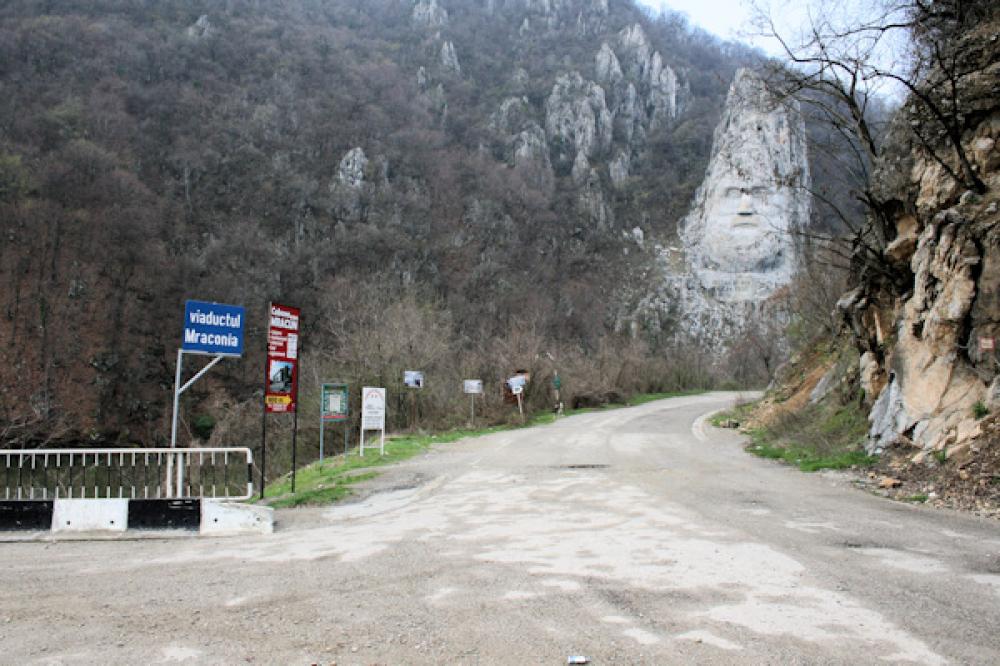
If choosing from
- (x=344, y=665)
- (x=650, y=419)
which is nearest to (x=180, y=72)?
(x=650, y=419)

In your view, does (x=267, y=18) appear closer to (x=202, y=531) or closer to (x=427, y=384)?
(x=427, y=384)

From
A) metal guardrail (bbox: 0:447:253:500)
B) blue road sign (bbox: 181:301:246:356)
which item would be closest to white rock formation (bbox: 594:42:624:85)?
metal guardrail (bbox: 0:447:253:500)

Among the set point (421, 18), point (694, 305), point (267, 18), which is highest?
point (421, 18)

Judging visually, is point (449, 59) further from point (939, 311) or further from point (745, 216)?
point (939, 311)

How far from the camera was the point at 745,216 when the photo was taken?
89.1 m

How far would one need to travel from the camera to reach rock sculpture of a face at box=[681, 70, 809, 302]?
8488 centimetres

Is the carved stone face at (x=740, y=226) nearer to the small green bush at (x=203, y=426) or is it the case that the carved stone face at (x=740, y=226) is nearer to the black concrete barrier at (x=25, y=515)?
the small green bush at (x=203, y=426)

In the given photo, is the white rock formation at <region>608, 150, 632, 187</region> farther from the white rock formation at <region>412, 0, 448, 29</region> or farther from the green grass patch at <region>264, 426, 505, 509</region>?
the green grass patch at <region>264, 426, 505, 509</region>

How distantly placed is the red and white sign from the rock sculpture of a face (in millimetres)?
79174

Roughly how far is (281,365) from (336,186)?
78.1m

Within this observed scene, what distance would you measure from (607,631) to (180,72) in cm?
10883

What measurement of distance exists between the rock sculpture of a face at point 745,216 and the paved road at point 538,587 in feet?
263

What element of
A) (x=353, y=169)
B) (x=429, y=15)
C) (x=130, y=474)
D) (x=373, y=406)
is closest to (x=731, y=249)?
(x=353, y=169)

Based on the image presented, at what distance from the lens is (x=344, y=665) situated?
3676 millimetres
